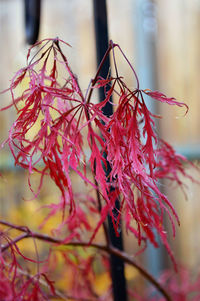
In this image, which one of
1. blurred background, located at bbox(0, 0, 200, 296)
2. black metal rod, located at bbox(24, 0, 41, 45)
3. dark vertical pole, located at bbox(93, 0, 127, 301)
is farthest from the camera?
blurred background, located at bbox(0, 0, 200, 296)

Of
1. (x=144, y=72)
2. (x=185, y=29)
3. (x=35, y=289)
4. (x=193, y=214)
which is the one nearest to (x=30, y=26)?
(x=35, y=289)

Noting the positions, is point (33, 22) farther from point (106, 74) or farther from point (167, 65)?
point (167, 65)

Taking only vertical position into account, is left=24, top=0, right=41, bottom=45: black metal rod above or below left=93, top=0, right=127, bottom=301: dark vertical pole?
above

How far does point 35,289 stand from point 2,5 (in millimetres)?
1380

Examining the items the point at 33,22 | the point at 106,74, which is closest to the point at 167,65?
the point at 33,22

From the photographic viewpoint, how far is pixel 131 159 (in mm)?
294

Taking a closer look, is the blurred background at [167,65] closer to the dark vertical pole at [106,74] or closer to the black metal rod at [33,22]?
the black metal rod at [33,22]

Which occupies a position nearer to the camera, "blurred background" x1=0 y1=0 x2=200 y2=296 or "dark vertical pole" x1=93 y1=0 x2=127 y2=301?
"dark vertical pole" x1=93 y1=0 x2=127 y2=301

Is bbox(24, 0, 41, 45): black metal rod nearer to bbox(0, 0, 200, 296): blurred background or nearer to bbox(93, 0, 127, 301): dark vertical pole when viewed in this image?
bbox(93, 0, 127, 301): dark vertical pole

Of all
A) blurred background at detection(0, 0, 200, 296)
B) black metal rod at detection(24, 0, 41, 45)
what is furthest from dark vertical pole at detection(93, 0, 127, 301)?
blurred background at detection(0, 0, 200, 296)

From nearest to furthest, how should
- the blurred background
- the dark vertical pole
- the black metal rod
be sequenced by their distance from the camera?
the dark vertical pole < the black metal rod < the blurred background

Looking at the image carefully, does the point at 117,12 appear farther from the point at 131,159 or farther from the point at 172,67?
the point at 131,159

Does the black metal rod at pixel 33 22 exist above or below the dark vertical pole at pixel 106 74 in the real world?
above

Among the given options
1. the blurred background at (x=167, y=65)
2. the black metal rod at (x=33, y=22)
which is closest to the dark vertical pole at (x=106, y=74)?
the black metal rod at (x=33, y=22)
